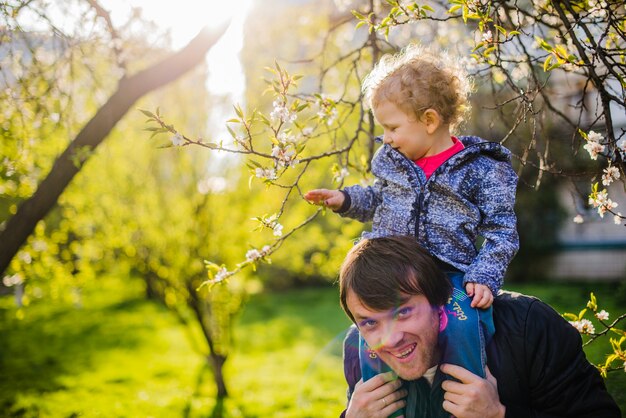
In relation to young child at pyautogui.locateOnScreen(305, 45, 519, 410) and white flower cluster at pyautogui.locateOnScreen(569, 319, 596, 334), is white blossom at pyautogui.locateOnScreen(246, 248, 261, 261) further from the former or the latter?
white flower cluster at pyautogui.locateOnScreen(569, 319, 596, 334)

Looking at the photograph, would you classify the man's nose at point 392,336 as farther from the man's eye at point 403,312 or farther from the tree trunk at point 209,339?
the tree trunk at point 209,339

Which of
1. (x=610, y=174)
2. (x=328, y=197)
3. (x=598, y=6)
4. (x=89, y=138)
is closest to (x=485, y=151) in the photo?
(x=610, y=174)

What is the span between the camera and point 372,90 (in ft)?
7.86

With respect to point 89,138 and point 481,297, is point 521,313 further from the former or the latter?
point 89,138

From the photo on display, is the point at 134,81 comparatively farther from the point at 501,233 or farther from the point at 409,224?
the point at 501,233

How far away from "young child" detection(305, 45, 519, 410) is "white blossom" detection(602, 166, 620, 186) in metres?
0.44

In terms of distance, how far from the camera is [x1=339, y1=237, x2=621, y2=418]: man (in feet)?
6.26

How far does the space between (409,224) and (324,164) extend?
4.95m

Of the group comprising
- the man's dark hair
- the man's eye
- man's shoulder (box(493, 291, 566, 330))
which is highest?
the man's dark hair

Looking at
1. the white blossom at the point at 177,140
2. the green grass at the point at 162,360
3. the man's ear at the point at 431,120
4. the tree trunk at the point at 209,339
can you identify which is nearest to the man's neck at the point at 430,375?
the green grass at the point at 162,360

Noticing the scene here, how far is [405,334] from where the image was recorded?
192 centimetres

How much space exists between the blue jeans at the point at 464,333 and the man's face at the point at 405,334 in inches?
1.8

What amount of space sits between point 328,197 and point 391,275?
2.04ft

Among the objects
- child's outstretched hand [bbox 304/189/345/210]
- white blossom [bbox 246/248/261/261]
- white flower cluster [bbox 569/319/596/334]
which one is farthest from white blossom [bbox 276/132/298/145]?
white flower cluster [bbox 569/319/596/334]
